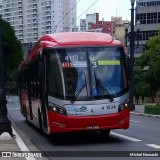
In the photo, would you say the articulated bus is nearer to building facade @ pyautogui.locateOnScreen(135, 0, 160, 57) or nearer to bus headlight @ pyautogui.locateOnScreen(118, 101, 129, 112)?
bus headlight @ pyautogui.locateOnScreen(118, 101, 129, 112)

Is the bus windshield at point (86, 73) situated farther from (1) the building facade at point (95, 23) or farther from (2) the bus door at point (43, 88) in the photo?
(1) the building facade at point (95, 23)

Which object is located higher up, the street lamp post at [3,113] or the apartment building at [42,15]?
the apartment building at [42,15]

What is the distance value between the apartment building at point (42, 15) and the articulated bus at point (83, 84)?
17748mm

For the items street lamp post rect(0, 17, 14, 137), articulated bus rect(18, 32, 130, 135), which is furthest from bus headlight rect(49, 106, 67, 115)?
street lamp post rect(0, 17, 14, 137)

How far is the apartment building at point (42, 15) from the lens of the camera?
3531 cm

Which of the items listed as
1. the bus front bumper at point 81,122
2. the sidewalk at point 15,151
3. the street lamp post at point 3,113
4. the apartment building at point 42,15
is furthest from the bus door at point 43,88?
the apartment building at point 42,15

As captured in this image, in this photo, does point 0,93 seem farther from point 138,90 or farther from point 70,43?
point 138,90

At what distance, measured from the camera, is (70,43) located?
50.9 feet

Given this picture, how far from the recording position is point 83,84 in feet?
49.1

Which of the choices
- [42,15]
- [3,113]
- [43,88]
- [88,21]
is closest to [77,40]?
[43,88]

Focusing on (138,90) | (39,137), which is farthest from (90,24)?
(39,137)

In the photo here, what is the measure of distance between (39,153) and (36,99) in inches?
201

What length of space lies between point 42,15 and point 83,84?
952 inches

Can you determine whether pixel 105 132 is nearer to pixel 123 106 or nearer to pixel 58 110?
pixel 123 106
